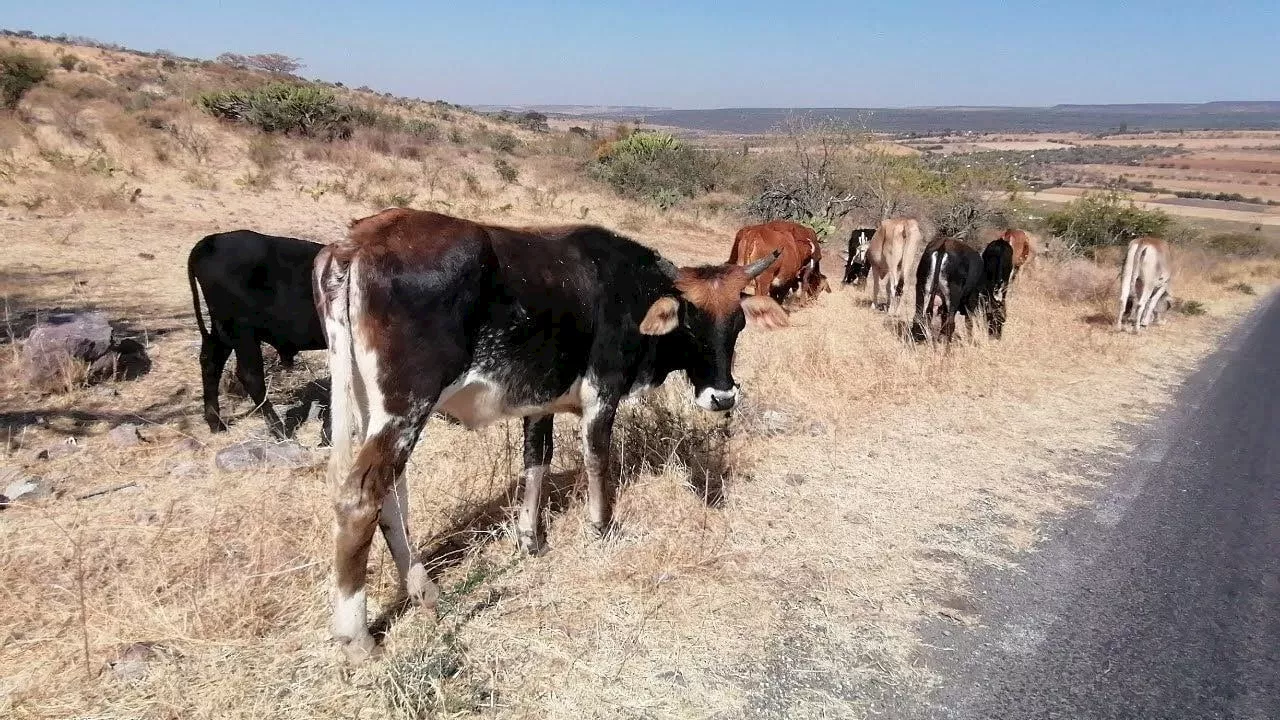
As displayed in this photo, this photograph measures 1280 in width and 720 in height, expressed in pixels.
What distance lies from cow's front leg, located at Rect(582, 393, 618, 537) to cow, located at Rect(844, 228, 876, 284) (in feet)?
39.0

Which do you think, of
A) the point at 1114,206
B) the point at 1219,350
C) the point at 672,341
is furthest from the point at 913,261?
the point at 1114,206

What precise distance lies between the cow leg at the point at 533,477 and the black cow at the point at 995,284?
25.7 ft

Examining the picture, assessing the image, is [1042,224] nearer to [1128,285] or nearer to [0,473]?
[1128,285]

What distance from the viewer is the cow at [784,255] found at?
36.1 ft

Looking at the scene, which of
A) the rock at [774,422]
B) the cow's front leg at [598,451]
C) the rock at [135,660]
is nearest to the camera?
the rock at [135,660]

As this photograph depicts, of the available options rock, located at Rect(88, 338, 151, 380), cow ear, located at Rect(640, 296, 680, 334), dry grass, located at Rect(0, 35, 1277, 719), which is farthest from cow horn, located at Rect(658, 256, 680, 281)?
rock, located at Rect(88, 338, 151, 380)

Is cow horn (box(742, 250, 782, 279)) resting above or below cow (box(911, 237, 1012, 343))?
above

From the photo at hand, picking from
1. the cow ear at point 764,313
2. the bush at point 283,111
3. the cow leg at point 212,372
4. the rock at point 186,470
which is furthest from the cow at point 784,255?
the bush at point 283,111

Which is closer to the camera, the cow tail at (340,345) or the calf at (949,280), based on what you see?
the cow tail at (340,345)

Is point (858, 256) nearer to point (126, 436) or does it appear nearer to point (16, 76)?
point (126, 436)

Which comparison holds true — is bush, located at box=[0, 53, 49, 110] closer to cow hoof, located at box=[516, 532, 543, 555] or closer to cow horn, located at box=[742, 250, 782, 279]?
cow hoof, located at box=[516, 532, 543, 555]

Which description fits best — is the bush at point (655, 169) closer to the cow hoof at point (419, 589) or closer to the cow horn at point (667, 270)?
the cow horn at point (667, 270)

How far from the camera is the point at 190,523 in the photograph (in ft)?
12.1

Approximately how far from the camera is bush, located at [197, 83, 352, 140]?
20859 millimetres
